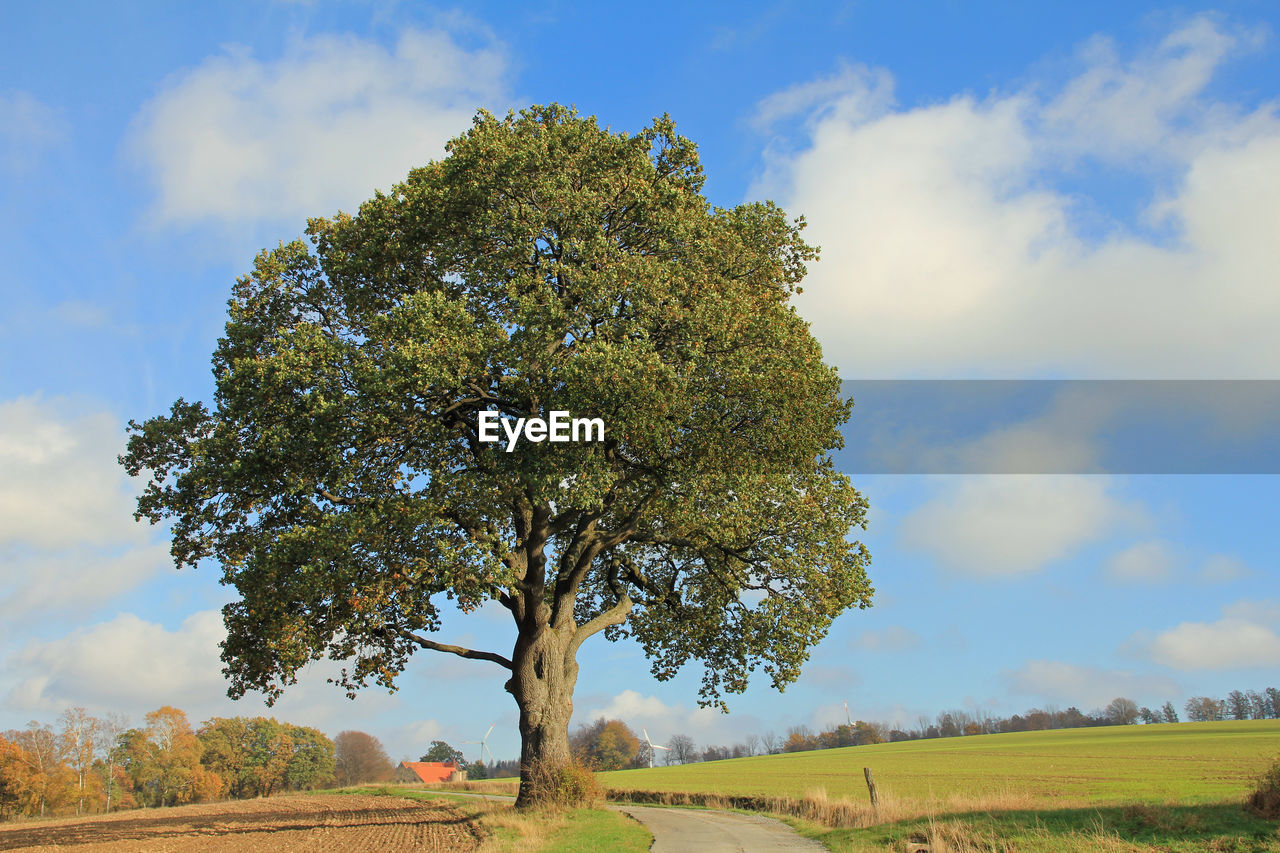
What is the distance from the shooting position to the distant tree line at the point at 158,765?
8425 cm

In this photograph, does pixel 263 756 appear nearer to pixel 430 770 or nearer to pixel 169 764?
pixel 169 764

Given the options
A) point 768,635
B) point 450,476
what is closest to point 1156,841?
point 768,635

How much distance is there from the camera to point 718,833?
811 inches

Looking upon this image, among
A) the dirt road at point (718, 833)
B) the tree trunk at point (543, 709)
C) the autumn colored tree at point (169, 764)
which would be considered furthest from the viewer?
the autumn colored tree at point (169, 764)

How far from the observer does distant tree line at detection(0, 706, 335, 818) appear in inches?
3317

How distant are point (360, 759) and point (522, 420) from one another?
566ft

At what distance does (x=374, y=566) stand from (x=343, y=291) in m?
8.67

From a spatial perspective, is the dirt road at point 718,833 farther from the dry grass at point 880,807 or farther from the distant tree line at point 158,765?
the distant tree line at point 158,765

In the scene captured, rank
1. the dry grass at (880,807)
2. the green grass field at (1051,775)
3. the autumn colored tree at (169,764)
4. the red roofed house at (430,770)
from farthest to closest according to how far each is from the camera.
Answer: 1. the red roofed house at (430,770)
2. the autumn colored tree at (169,764)
3. the green grass field at (1051,775)
4. the dry grass at (880,807)

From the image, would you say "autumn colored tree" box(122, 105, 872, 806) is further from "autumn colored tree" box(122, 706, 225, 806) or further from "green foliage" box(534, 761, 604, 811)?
"autumn colored tree" box(122, 706, 225, 806)

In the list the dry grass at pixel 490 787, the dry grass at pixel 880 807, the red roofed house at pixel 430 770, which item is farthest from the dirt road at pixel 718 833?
the red roofed house at pixel 430 770

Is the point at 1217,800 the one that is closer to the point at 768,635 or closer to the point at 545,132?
the point at 768,635

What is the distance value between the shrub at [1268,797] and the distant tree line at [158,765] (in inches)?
3965

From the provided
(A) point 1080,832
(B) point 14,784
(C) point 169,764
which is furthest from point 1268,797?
(C) point 169,764
